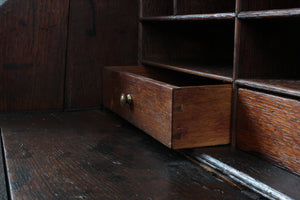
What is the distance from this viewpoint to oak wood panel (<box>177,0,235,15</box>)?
1.26 m

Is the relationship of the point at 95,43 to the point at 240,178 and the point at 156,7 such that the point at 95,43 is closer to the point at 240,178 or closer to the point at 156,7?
the point at 156,7

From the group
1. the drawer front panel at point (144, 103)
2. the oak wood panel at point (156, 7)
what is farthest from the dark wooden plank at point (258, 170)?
the oak wood panel at point (156, 7)

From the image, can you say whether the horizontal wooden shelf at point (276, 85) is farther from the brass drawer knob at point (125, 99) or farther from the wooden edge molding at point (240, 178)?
the brass drawer knob at point (125, 99)

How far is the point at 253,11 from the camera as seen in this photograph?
3.00 ft

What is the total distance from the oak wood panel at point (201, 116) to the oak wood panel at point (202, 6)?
0.39 m

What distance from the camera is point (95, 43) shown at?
1.53m

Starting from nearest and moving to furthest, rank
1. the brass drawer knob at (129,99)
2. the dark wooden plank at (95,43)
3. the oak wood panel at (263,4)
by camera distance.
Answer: the oak wood panel at (263,4) < the brass drawer knob at (129,99) < the dark wooden plank at (95,43)

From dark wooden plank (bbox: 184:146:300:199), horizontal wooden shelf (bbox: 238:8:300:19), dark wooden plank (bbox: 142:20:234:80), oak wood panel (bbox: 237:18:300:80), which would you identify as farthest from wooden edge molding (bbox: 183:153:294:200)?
dark wooden plank (bbox: 142:20:234:80)

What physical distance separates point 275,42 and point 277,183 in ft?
1.24

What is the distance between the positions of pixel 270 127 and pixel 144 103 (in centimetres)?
37

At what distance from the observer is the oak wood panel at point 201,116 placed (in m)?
0.94

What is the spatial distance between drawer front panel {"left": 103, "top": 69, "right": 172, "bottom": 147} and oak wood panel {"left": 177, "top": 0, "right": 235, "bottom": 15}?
29 cm


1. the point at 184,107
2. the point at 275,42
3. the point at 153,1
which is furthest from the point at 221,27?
the point at 184,107

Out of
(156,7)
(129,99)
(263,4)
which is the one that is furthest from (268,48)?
(156,7)
